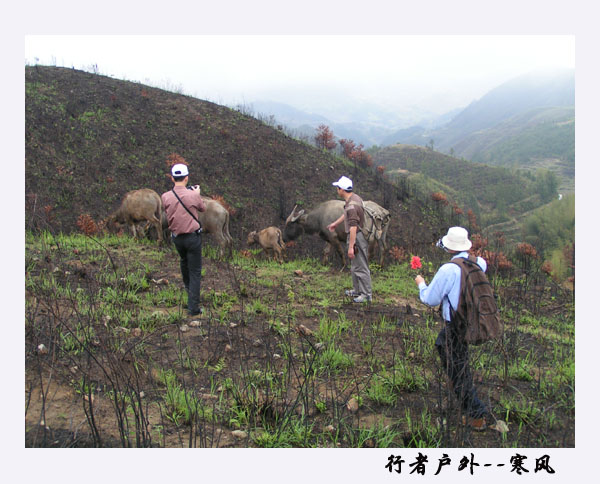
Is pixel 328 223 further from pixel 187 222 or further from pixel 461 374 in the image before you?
pixel 461 374

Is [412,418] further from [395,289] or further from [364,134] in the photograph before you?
[364,134]

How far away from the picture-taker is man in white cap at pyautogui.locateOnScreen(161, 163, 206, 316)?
631 cm

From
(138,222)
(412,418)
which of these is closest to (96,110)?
(138,222)

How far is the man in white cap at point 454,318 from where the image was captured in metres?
3.92

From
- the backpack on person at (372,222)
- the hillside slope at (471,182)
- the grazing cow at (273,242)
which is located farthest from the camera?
the hillside slope at (471,182)

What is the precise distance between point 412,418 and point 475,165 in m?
45.9

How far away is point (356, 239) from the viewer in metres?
7.86

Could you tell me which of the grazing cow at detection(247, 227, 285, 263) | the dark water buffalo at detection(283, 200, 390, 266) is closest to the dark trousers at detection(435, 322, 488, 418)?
the dark water buffalo at detection(283, 200, 390, 266)

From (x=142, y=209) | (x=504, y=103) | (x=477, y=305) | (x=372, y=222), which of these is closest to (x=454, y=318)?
(x=477, y=305)

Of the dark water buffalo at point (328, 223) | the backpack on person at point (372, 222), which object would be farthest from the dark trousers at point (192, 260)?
the dark water buffalo at point (328, 223)

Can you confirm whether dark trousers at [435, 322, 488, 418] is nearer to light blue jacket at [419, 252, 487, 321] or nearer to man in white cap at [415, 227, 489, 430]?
man in white cap at [415, 227, 489, 430]

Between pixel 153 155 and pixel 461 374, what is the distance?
17.4m

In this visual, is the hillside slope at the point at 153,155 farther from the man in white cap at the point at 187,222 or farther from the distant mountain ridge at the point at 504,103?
the distant mountain ridge at the point at 504,103

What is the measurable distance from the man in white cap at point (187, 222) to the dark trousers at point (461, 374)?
3.67 meters
